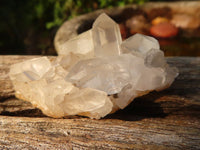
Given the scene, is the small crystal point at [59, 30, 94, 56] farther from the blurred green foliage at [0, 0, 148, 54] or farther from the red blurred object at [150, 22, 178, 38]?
the blurred green foliage at [0, 0, 148, 54]

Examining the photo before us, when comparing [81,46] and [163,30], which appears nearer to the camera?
[81,46]

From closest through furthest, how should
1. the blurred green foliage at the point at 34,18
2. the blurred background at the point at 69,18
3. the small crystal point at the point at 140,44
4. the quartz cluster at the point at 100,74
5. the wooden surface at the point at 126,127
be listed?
the wooden surface at the point at 126,127
the quartz cluster at the point at 100,74
the small crystal point at the point at 140,44
the blurred background at the point at 69,18
the blurred green foliage at the point at 34,18

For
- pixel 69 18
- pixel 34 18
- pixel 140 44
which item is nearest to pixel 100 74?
pixel 140 44

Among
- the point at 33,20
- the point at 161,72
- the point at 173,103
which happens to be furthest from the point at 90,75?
the point at 33,20

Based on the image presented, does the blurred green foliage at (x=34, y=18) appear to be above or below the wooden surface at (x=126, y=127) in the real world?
above

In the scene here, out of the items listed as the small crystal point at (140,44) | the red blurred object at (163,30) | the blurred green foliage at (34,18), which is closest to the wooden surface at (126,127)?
the small crystal point at (140,44)

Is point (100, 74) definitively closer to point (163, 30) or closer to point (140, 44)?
point (140, 44)

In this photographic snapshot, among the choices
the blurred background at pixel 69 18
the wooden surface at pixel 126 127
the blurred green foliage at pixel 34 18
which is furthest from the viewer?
the blurred green foliage at pixel 34 18

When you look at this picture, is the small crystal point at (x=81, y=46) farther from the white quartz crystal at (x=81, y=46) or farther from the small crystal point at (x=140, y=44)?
the small crystal point at (x=140, y=44)
